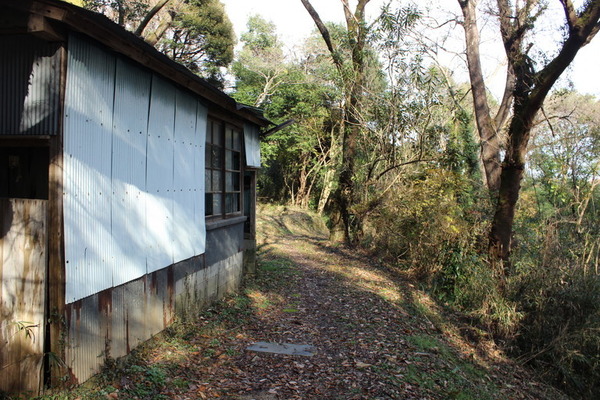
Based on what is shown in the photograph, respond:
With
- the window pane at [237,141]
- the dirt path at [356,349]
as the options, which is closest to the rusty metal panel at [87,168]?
the dirt path at [356,349]

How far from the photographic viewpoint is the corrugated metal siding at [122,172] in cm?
377

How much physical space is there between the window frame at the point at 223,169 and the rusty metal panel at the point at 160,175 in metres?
1.46

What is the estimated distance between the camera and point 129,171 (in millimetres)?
4602

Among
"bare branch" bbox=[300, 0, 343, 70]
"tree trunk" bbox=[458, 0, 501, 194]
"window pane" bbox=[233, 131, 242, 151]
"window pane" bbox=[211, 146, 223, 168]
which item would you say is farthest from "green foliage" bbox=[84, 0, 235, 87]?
"window pane" bbox=[211, 146, 223, 168]

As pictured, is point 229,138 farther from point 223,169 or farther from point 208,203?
point 208,203

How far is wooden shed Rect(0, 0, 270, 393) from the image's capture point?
354 centimetres

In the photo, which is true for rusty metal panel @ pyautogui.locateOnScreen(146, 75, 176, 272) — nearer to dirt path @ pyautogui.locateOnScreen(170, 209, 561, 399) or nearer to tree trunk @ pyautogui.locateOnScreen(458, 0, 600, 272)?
dirt path @ pyautogui.locateOnScreen(170, 209, 561, 399)

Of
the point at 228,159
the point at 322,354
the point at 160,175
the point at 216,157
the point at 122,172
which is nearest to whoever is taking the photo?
the point at 122,172

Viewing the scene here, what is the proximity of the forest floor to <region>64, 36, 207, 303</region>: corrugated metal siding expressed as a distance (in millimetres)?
1053

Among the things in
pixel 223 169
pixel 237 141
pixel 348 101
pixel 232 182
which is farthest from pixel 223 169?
pixel 348 101

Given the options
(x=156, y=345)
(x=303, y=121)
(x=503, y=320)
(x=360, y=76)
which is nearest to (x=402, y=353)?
(x=503, y=320)

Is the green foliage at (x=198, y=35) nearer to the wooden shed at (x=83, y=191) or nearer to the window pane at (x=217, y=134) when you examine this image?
the window pane at (x=217, y=134)

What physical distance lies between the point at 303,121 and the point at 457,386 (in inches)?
830

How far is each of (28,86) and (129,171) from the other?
125cm
